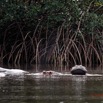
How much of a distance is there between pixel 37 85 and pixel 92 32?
1000 cm

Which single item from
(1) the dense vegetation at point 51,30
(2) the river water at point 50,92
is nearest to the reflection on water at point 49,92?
(2) the river water at point 50,92

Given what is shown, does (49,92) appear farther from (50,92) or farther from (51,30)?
(51,30)

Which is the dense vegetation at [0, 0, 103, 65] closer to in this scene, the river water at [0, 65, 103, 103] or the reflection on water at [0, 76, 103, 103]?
the reflection on water at [0, 76, 103, 103]

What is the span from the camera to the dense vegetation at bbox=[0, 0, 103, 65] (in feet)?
62.0

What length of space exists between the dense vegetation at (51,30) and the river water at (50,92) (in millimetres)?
8271

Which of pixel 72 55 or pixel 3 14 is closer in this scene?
pixel 72 55

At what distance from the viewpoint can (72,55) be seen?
58.9 feet

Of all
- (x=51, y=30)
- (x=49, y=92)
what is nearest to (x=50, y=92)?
(x=49, y=92)

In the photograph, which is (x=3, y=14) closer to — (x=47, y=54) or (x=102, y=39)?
(x=47, y=54)

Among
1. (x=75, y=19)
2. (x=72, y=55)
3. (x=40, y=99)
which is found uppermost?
(x=75, y=19)

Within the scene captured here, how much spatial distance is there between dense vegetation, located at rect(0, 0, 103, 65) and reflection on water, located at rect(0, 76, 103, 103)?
26.7ft

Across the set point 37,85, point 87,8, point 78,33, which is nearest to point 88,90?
point 37,85

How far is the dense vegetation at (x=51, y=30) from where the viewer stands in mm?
18906

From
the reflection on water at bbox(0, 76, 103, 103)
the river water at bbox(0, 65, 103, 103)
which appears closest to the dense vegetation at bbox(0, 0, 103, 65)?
the reflection on water at bbox(0, 76, 103, 103)
